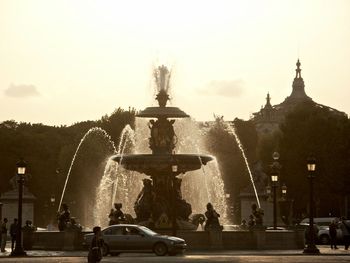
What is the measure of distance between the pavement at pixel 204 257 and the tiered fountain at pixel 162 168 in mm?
5478

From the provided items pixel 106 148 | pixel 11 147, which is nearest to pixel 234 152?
pixel 106 148

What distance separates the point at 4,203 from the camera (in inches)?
3322

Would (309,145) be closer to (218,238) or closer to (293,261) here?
(218,238)

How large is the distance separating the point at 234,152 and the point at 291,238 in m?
80.9

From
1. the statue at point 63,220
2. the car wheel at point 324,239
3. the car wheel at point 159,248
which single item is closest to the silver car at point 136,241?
the car wheel at point 159,248

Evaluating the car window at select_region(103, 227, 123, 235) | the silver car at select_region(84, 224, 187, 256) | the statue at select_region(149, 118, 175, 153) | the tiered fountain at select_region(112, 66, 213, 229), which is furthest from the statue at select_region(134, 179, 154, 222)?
the silver car at select_region(84, 224, 187, 256)

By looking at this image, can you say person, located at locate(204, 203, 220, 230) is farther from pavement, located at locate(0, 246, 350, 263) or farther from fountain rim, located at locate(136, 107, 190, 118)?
fountain rim, located at locate(136, 107, 190, 118)

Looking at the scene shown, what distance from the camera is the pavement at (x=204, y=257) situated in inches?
1652

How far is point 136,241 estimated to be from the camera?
46844mm

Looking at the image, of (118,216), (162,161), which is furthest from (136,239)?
(162,161)

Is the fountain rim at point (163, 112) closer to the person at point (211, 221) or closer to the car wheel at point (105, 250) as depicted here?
the person at point (211, 221)

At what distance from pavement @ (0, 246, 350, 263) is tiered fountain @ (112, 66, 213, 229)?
5478mm

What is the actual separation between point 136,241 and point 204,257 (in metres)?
3.85

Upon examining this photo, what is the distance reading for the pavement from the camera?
1652 inches
